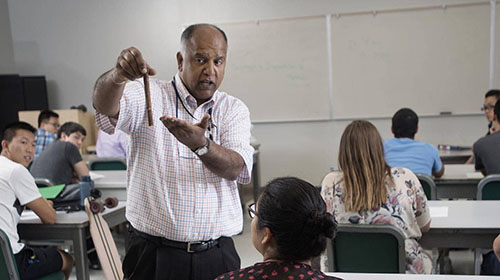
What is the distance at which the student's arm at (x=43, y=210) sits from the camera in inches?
103

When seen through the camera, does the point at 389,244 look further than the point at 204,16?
No

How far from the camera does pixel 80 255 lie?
2.72 metres

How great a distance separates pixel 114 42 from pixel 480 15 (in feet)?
16.0

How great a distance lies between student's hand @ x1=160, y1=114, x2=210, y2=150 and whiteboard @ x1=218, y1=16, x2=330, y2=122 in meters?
4.85

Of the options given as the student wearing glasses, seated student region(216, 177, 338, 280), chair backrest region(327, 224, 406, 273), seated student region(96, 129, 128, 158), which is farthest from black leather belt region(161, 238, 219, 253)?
seated student region(96, 129, 128, 158)

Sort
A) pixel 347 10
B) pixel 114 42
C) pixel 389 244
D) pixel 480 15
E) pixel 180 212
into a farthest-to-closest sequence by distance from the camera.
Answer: pixel 114 42 < pixel 347 10 < pixel 480 15 < pixel 389 244 < pixel 180 212

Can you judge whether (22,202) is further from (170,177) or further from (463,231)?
(463,231)

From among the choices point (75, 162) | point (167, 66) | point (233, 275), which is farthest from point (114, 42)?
point (233, 275)

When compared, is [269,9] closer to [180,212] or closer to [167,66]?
[167,66]

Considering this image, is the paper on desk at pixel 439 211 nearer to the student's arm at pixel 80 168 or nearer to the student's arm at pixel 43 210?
the student's arm at pixel 43 210

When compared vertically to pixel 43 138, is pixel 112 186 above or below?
below

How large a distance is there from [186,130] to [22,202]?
1805 millimetres

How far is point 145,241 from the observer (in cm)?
150

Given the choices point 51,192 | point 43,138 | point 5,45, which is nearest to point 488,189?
point 51,192
